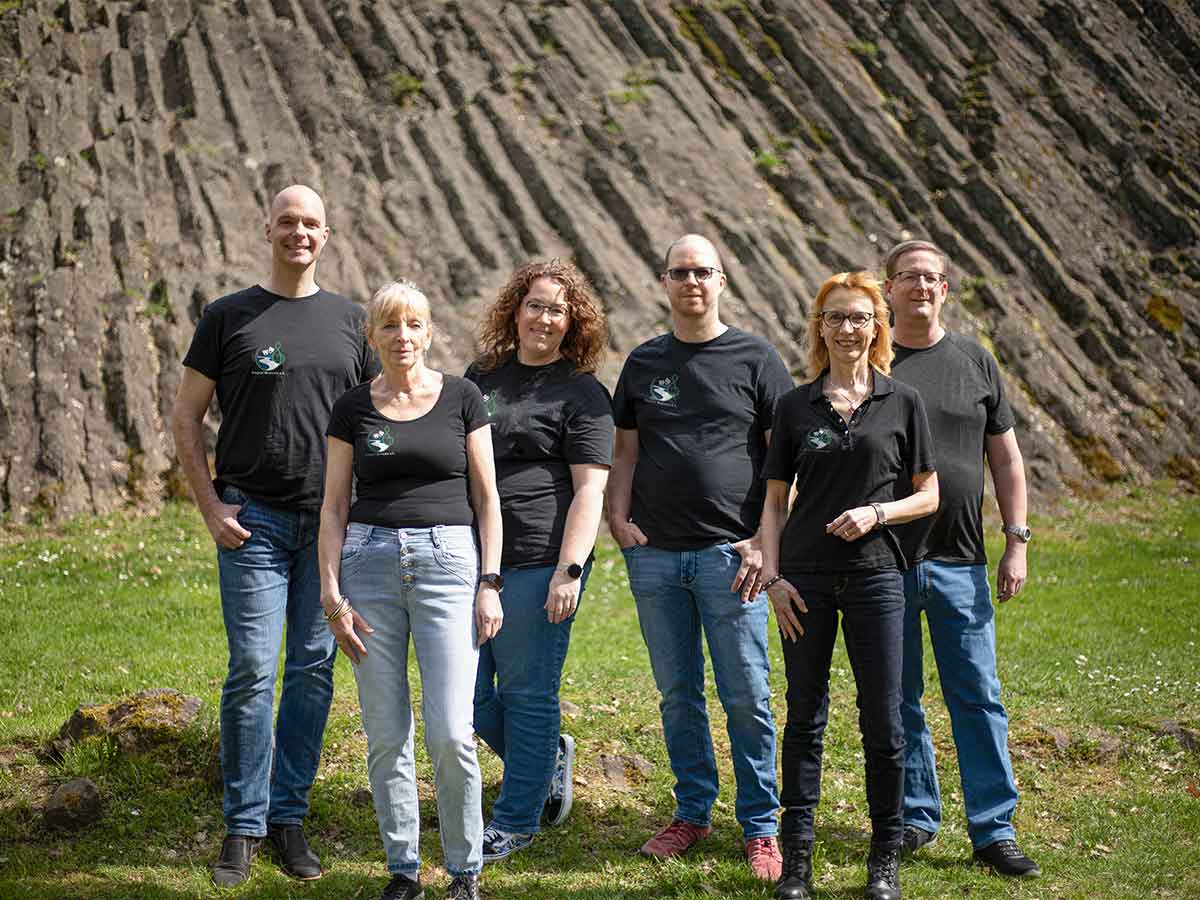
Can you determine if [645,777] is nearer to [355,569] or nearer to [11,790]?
[355,569]

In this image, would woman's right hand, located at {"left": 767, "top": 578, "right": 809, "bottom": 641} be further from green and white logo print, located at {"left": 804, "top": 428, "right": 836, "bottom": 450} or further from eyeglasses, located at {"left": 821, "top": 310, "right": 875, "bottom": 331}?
eyeglasses, located at {"left": 821, "top": 310, "right": 875, "bottom": 331}

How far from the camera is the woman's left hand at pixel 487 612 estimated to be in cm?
501

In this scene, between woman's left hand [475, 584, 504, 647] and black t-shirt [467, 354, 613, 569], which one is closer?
woman's left hand [475, 584, 504, 647]

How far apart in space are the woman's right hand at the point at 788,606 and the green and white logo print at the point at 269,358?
276cm

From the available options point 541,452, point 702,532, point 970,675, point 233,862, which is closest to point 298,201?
point 541,452

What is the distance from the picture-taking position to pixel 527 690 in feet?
17.9

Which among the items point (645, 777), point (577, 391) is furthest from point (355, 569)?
point (645, 777)

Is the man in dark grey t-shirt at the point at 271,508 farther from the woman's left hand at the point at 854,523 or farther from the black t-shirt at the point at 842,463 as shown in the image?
the woman's left hand at the point at 854,523

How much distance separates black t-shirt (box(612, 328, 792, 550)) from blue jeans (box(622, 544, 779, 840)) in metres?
0.15

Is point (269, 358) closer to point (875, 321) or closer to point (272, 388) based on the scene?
point (272, 388)

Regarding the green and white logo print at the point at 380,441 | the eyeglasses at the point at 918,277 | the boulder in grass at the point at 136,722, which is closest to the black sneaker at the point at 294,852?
the boulder in grass at the point at 136,722

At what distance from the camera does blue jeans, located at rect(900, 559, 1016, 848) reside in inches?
218

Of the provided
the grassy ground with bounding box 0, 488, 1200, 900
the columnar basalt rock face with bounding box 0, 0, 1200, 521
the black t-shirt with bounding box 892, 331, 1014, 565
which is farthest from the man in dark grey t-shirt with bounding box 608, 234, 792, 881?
the columnar basalt rock face with bounding box 0, 0, 1200, 521

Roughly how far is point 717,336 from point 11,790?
485 centimetres
